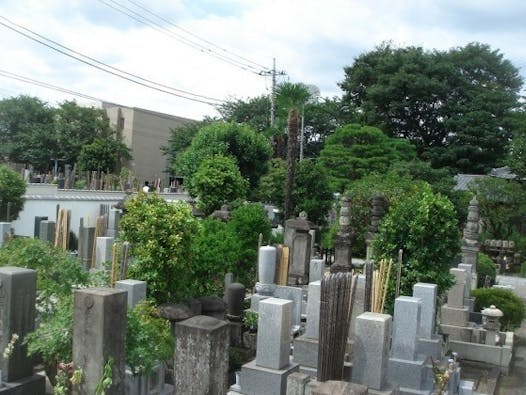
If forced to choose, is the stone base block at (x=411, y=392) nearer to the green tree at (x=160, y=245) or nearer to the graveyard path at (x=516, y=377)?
the graveyard path at (x=516, y=377)

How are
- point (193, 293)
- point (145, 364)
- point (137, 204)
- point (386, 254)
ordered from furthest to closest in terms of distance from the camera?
point (386, 254), point (193, 293), point (137, 204), point (145, 364)

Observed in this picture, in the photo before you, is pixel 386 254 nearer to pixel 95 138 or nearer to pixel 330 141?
pixel 330 141

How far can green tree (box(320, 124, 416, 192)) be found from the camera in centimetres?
2895

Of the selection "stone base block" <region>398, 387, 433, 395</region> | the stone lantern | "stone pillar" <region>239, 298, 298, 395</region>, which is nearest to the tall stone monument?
the stone lantern

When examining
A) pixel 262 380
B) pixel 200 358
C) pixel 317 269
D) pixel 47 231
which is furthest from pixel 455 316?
pixel 47 231

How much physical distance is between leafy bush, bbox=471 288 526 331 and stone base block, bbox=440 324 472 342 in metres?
1.78

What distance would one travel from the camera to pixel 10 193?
754 inches

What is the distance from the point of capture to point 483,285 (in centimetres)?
1775

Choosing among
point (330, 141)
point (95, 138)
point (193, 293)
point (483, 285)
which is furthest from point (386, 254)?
point (95, 138)

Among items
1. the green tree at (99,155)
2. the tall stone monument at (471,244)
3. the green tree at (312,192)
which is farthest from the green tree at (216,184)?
the green tree at (99,155)

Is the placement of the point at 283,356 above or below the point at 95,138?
below

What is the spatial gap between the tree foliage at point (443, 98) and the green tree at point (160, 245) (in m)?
31.6

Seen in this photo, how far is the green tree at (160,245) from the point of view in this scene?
868cm

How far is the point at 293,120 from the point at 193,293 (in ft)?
43.8
